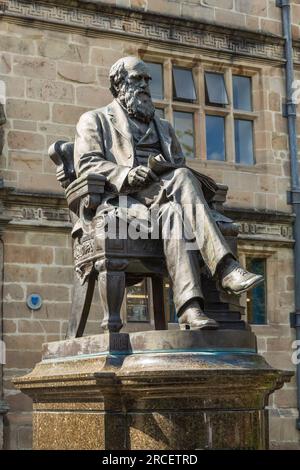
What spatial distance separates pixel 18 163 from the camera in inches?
436

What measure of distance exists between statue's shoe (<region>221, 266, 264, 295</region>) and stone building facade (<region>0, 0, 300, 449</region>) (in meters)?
5.61

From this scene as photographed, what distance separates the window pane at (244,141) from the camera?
13.0m

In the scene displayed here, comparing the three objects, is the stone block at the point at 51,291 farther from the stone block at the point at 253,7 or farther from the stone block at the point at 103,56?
the stone block at the point at 253,7

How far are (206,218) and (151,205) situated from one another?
0.44 meters

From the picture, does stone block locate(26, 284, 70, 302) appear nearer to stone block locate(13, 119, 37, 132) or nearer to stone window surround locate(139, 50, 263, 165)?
stone block locate(13, 119, 37, 132)

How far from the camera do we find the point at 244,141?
516 inches

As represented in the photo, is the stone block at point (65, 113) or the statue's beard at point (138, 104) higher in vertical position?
the stone block at point (65, 113)

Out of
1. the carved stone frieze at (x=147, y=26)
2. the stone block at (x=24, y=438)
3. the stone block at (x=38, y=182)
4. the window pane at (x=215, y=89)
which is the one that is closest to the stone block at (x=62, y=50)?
the carved stone frieze at (x=147, y=26)

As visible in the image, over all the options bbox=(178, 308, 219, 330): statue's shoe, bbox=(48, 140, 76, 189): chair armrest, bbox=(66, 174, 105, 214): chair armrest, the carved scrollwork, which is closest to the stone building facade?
bbox=(48, 140, 76, 189): chair armrest

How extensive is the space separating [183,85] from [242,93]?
3.27ft

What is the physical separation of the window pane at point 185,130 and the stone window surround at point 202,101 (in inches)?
2.5

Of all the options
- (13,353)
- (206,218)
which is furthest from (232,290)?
(13,353)

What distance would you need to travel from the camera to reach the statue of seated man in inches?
209
